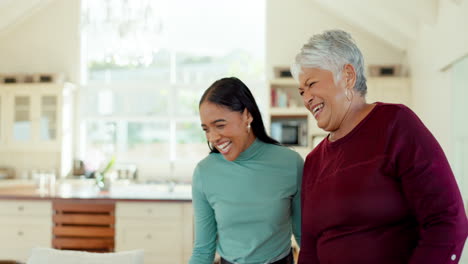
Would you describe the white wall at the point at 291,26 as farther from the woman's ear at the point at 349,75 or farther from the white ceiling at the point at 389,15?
the woman's ear at the point at 349,75

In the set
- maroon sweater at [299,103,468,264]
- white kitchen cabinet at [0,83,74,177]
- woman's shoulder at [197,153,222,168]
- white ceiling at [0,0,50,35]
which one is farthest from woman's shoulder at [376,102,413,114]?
white ceiling at [0,0,50,35]

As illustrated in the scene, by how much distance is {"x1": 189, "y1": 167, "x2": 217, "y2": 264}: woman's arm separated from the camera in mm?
1686

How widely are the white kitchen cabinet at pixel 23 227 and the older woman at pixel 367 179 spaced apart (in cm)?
389

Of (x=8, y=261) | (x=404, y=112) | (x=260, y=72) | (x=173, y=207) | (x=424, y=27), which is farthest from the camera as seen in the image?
(x=260, y=72)

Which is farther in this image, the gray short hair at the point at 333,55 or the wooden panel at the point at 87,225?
the wooden panel at the point at 87,225

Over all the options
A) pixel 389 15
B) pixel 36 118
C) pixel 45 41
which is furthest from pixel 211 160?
pixel 45 41

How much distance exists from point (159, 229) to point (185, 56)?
4.12m

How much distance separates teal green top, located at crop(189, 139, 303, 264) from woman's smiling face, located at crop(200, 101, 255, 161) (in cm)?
7

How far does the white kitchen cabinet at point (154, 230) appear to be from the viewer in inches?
178

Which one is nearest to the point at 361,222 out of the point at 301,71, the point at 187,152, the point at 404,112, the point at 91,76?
the point at 404,112

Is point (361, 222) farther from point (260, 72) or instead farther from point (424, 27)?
point (260, 72)

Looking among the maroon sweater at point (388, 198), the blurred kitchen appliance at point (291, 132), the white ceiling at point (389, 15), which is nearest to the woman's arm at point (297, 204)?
the maroon sweater at point (388, 198)

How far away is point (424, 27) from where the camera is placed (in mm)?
5996

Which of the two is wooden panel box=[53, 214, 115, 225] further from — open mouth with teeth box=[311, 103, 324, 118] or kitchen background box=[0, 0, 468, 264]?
open mouth with teeth box=[311, 103, 324, 118]
